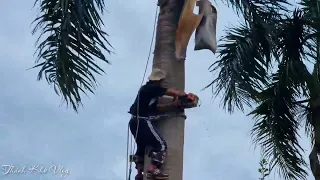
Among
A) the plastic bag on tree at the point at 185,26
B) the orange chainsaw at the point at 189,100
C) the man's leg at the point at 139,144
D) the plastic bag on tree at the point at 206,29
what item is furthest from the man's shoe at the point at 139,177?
the plastic bag on tree at the point at 206,29

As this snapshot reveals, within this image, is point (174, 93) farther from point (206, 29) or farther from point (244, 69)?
point (244, 69)

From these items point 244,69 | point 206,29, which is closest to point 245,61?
point 244,69

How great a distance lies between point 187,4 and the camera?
579 centimetres

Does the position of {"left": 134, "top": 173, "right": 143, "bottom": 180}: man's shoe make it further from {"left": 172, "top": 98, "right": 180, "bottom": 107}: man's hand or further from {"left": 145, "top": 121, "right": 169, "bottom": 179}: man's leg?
{"left": 172, "top": 98, "right": 180, "bottom": 107}: man's hand

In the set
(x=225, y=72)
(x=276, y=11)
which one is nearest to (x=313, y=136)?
(x=225, y=72)

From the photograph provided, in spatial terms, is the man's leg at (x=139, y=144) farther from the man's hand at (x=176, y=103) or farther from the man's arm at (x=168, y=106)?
the man's hand at (x=176, y=103)

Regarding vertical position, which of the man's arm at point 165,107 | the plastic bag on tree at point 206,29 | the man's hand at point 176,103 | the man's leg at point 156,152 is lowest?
the man's leg at point 156,152

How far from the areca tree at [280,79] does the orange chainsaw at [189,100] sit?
7.06 ft

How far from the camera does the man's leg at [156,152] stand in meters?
5.47

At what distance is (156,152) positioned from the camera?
5543 mm

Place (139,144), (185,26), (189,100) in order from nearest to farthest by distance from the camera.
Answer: (189,100), (139,144), (185,26)

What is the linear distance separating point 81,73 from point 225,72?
8.89 ft

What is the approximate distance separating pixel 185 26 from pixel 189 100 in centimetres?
74

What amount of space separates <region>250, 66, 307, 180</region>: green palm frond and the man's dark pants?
4.43 m
